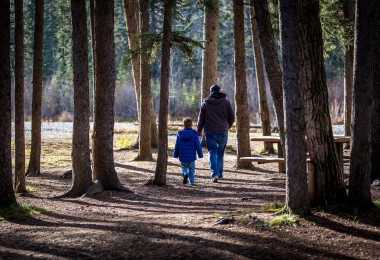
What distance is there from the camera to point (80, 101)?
1077 centimetres

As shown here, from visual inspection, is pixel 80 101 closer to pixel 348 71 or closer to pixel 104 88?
pixel 104 88

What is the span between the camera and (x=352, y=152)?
24.8 ft

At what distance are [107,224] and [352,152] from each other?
3.49m

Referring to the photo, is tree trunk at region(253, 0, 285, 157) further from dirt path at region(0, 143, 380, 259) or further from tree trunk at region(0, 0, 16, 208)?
tree trunk at region(0, 0, 16, 208)

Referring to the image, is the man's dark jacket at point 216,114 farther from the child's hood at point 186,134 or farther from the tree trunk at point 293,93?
the tree trunk at point 293,93

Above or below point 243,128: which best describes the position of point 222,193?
below

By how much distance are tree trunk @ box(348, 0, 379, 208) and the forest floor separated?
13.7 inches

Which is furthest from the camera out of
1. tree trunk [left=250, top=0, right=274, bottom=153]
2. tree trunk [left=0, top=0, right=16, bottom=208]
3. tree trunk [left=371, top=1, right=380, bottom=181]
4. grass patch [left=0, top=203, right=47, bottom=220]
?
tree trunk [left=250, top=0, right=274, bottom=153]

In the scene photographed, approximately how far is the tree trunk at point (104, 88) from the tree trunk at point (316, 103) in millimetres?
4714

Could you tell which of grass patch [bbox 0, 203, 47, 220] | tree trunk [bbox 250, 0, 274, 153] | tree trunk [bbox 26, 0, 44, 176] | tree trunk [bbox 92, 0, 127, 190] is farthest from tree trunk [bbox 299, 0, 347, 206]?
tree trunk [bbox 250, 0, 274, 153]

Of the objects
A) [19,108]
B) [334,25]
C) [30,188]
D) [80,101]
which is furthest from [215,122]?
[334,25]

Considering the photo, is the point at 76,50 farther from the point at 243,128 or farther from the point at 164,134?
the point at 243,128

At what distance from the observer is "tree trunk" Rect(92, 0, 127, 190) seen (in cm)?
1095

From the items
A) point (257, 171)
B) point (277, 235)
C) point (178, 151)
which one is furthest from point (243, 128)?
point (277, 235)
